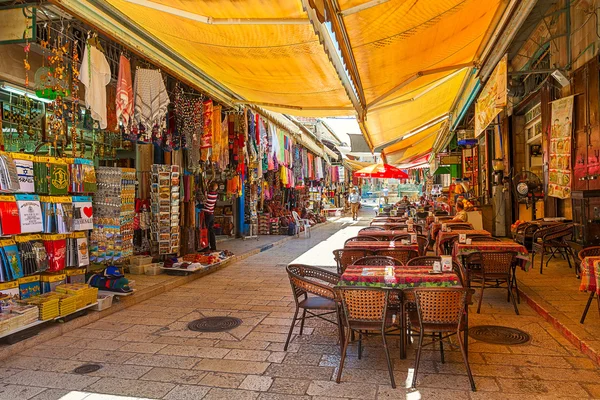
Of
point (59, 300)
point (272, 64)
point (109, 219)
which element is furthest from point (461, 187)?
point (59, 300)

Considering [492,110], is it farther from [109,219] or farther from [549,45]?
[109,219]

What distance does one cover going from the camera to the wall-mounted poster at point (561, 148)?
7.90 meters

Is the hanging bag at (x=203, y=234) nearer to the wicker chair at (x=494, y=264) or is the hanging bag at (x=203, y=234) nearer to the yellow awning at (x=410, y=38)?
the yellow awning at (x=410, y=38)

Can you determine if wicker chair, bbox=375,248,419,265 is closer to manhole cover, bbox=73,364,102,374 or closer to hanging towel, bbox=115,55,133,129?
manhole cover, bbox=73,364,102,374

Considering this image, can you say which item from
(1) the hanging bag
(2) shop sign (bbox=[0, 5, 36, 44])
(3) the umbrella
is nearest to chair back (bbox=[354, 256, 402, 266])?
(2) shop sign (bbox=[0, 5, 36, 44])

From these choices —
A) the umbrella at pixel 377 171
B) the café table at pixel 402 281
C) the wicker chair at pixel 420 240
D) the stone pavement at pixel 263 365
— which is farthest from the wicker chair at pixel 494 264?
the umbrella at pixel 377 171

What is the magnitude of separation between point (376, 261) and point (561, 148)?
532 centimetres

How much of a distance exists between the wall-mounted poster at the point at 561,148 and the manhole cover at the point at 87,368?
27.0 feet

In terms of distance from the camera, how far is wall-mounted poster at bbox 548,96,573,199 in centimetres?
790

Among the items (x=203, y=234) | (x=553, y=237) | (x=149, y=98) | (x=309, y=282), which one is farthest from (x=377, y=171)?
(x=309, y=282)

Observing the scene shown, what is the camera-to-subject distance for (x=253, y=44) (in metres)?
5.47

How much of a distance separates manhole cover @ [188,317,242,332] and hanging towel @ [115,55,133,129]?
318 centimetres

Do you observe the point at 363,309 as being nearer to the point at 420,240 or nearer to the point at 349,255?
the point at 349,255

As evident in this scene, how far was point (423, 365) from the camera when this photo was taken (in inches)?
163
